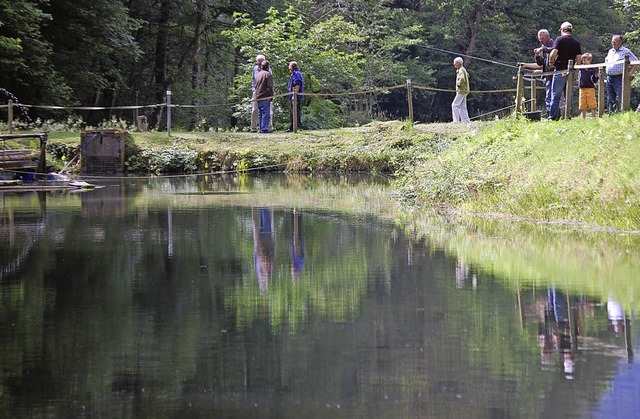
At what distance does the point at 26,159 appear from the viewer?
26.2 metres

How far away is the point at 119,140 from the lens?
1221 inches

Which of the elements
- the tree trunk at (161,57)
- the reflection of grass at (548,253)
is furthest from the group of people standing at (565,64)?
the tree trunk at (161,57)

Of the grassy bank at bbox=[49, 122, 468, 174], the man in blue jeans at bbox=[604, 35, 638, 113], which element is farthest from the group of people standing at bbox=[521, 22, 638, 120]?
the grassy bank at bbox=[49, 122, 468, 174]

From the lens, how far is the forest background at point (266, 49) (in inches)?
1474

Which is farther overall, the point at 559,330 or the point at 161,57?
the point at 161,57

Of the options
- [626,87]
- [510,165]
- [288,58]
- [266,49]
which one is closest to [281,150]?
[288,58]

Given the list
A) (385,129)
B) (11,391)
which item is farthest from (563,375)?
(385,129)

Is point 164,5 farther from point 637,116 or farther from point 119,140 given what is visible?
point 637,116

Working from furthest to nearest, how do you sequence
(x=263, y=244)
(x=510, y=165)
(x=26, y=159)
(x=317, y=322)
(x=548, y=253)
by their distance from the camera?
(x=26, y=159)
(x=510, y=165)
(x=263, y=244)
(x=548, y=253)
(x=317, y=322)

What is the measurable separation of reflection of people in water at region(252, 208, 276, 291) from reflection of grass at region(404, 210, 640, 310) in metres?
1.98

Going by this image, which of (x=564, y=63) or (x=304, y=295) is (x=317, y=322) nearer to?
(x=304, y=295)

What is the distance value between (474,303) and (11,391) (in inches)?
160

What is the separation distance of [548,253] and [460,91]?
17.6 m

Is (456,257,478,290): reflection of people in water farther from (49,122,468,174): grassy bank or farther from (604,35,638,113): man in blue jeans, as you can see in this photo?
(49,122,468,174): grassy bank
